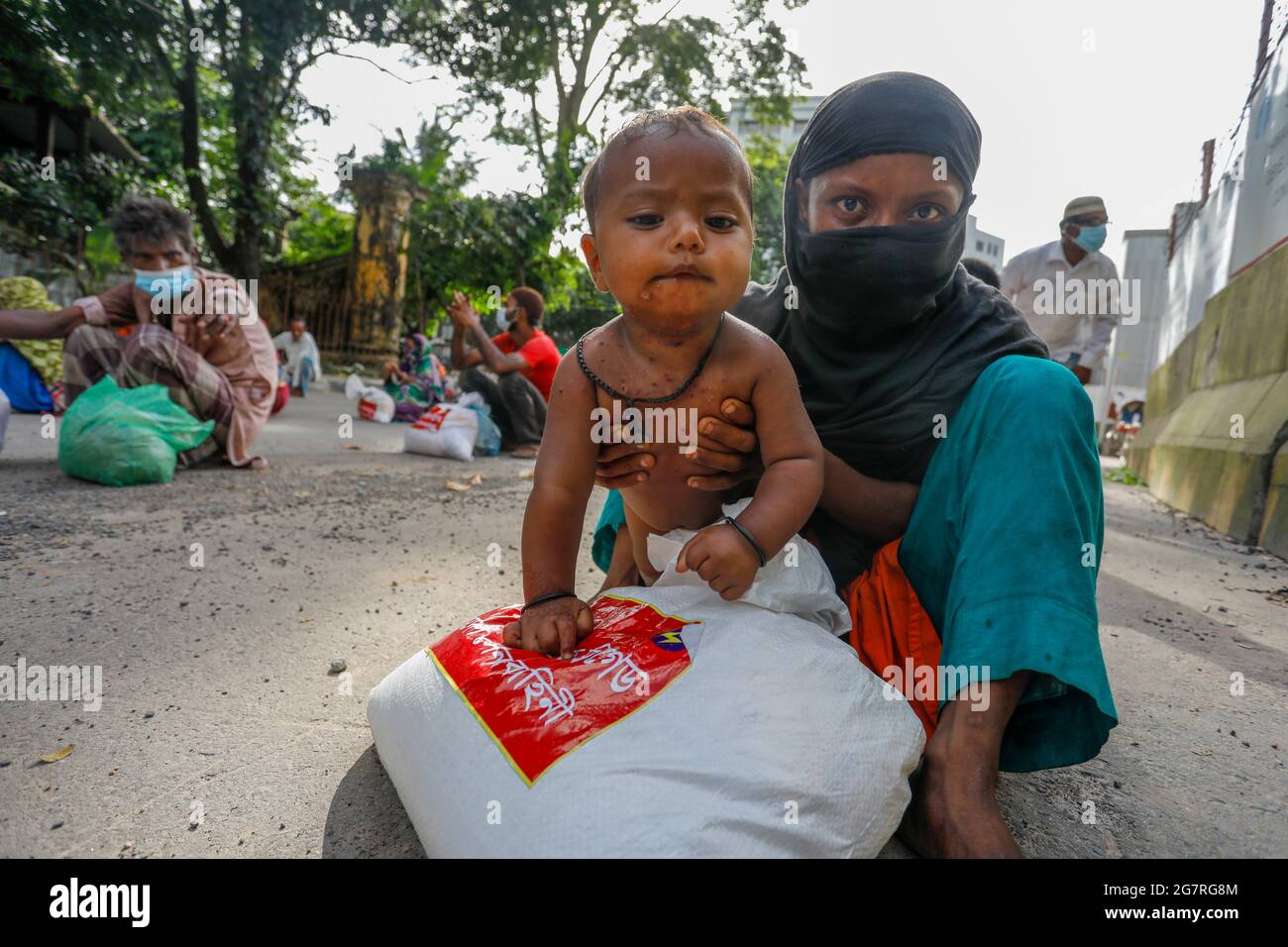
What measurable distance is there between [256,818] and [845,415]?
141cm

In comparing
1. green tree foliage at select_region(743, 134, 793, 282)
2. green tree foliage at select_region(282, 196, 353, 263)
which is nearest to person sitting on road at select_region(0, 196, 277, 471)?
green tree foliage at select_region(743, 134, 793, 282)

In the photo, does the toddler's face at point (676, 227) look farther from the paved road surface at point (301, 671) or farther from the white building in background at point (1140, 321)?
the white building in background at point (1140, 321)

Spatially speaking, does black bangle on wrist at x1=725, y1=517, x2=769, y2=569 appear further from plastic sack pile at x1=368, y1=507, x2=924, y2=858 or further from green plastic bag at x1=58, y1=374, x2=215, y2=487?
green plastic bag at x1=58, y1=374, x2=215, y2=487

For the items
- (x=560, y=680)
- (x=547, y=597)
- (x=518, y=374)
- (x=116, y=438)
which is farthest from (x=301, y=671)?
(x=518, y=374)

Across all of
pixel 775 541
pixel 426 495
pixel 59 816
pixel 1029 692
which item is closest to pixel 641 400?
pixel 775 541

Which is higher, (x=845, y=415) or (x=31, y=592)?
(x=845, y=415)

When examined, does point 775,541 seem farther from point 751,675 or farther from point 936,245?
point 936,245

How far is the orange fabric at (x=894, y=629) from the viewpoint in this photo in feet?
4.67

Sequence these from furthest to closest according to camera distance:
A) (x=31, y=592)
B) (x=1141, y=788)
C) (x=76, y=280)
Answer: (x=76, y=280) < (x=31, y=592) < (x=1141, y=788)

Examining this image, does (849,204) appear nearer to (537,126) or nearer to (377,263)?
(377,263)

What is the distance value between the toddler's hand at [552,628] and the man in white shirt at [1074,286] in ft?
14.8

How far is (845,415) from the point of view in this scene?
1730 millimetres

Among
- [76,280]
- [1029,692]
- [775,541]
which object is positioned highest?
[76,280]
